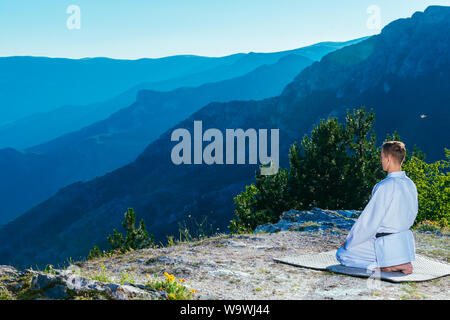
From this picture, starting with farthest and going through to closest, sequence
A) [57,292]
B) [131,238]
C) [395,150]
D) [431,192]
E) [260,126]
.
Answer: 1. [260,126]
2. [431,192]
3. [131,238]
4. [395,150]
5. [57,292]

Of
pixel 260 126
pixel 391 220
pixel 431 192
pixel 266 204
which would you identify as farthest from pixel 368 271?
pixel 260 126

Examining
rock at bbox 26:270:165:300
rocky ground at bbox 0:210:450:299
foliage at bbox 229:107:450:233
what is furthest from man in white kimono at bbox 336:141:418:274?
foliage at bbox 229:107:450:233

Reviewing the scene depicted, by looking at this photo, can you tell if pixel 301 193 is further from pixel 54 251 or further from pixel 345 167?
pixel 54 251

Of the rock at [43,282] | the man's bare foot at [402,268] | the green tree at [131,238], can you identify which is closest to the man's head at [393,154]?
the man's bare foot at [402,268]

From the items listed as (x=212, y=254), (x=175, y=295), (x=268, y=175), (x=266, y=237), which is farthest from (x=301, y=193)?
(x=175, y=295)

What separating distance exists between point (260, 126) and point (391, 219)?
177 meters

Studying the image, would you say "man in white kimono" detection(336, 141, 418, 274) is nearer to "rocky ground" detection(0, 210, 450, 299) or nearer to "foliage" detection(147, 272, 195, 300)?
"rocky ground" detection(0, 210, 450, 299)

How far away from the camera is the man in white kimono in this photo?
6609mm

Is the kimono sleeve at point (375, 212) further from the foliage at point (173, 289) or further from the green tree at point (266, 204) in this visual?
the green tree at point (266, 204)

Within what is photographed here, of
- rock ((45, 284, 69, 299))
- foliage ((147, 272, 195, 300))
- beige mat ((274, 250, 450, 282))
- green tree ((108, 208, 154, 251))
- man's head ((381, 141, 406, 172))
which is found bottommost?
green tree ((108, 208, 154, 251))

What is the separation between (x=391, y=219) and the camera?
6684 millimetres

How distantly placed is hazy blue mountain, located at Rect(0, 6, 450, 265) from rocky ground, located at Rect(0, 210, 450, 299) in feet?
327

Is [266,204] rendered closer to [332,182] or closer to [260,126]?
[332,182]
